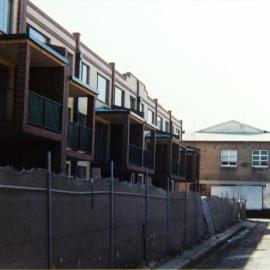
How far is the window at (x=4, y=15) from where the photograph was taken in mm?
22133

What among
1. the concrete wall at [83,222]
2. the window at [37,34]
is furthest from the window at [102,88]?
the concrete wall at [83,222]

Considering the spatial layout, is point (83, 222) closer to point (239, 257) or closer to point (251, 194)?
point (239, 257)

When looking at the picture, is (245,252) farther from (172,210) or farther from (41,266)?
(41,266)

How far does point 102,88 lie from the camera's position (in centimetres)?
3503

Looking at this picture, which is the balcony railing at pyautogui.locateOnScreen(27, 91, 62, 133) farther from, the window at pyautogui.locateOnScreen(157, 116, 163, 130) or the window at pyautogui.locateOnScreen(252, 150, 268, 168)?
the window at pyautogui.locateOnScreen(252, 150, 268, 168)

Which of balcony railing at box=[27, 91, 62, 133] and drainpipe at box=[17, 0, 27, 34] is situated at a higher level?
drainpipe at box=[17, 0, 27, 34]

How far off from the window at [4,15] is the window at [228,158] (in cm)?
4341

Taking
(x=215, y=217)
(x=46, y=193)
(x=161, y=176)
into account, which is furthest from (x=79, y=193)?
(x=161, y=176)

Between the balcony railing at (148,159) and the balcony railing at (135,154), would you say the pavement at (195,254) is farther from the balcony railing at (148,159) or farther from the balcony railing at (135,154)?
the balcony railing at (148,159)

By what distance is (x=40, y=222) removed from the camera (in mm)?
8281

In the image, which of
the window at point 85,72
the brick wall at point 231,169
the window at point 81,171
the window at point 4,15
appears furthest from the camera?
the brick wall at point 231,169

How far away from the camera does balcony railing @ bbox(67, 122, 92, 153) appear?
23.3m

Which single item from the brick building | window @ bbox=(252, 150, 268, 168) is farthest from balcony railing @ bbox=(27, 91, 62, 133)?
window @ bbox=(252, 150, 268, 168)

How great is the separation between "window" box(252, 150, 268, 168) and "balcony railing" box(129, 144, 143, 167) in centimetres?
3067
